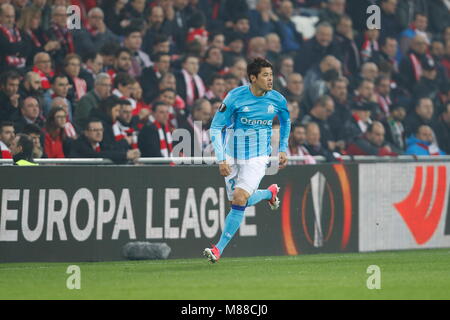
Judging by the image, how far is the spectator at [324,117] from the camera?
18031 mm

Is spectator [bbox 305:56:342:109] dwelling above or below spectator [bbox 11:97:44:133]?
above

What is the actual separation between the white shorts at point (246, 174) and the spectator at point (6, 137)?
2954mm

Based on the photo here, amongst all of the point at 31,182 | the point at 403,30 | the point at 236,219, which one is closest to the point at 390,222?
the point at 236,219

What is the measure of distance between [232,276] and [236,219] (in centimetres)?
109

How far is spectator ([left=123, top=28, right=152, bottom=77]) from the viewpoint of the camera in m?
17.4

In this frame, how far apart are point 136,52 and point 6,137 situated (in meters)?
4.14

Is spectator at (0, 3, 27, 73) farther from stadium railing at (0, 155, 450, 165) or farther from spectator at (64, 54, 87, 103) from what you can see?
stadium railing at (0, 155, 450, 165)

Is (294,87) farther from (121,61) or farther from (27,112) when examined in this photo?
(27,112)

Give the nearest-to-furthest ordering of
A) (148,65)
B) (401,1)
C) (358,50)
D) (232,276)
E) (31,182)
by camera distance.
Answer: (232,276)
(31,182)
(148,65)
(358,50)
(401,1)

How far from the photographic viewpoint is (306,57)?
802 inches

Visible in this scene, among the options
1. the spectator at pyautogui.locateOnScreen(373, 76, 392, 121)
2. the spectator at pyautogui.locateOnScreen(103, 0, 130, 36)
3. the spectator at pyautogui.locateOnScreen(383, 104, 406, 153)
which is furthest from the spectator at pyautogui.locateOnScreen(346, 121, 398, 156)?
the spectator at pyautogui.locateOnScreen(103, 0, 130, 36)

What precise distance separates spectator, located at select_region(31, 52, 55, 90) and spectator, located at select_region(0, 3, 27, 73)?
27 cm

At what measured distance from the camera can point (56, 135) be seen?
14.7 m

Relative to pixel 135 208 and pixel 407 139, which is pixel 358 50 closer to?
pixel 407 139
